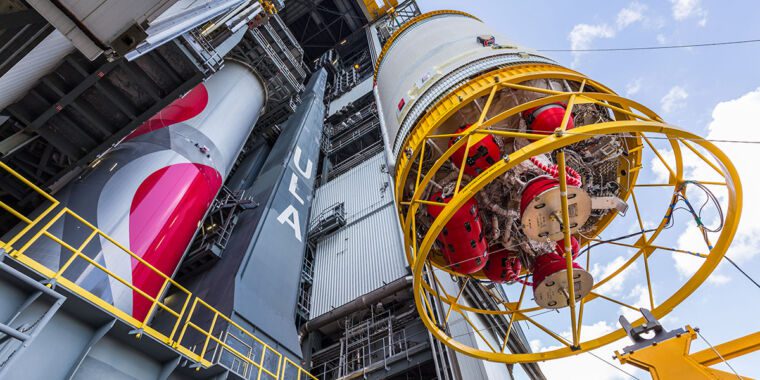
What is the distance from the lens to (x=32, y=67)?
24.5 ft

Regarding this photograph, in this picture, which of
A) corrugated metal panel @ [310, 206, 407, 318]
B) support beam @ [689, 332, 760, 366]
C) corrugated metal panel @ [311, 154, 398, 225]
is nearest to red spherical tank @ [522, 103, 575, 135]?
support beam @ [689, 332, 760, 366]

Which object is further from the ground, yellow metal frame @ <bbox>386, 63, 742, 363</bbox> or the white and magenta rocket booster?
the white and magenta rocket booster

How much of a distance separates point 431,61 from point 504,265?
14.5ft

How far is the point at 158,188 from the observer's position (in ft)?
34.0

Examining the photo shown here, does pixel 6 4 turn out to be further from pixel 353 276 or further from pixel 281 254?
pixel 353 276

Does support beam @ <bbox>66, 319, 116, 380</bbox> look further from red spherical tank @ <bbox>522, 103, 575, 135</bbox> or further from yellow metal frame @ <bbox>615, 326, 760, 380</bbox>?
red spherical tank @ <bbox>522, 103, 575, 135</bbox>

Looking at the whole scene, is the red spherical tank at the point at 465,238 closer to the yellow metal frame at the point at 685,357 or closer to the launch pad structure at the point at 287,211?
the launch pad structure at the point at 287,211

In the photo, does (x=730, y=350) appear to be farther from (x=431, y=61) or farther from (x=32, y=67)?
(x=32, y=67)

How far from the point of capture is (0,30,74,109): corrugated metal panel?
7.16 meters

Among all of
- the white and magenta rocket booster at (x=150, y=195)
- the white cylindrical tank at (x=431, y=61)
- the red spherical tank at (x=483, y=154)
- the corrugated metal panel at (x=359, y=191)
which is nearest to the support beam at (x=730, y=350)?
the red spherical tank at (x=483, y=154)

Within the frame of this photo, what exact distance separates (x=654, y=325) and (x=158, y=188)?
1164 centimetres

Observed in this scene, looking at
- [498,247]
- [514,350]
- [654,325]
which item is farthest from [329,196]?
[654,325]

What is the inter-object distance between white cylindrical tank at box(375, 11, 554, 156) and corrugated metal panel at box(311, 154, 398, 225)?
804 centimetres

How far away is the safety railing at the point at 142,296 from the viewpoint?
15.5 feet
